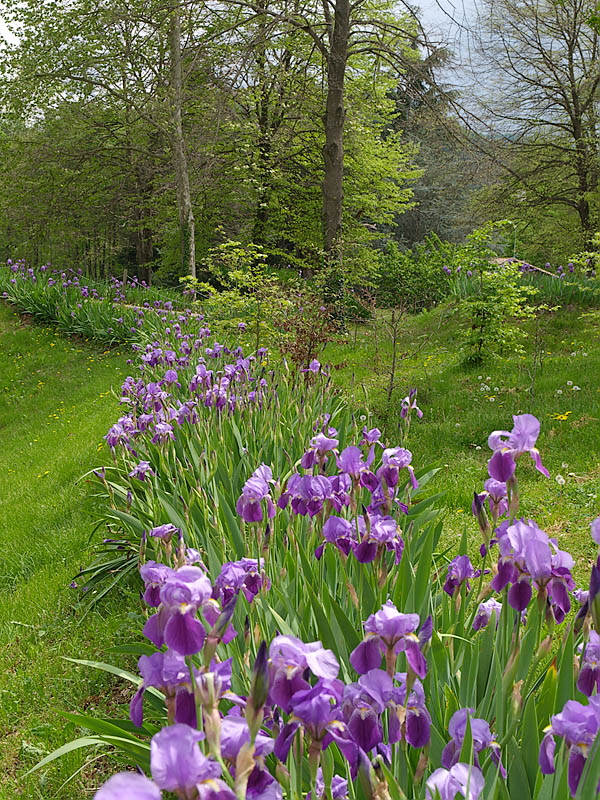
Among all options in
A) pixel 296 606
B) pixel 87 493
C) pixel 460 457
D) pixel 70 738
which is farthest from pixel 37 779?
pixel 460 457

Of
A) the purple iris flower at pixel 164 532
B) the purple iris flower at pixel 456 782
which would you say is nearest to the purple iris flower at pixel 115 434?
the purple iris flower at pixel 164 532

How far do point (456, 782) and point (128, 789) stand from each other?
54 centimetres

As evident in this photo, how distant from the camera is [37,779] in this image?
2402 millimetres

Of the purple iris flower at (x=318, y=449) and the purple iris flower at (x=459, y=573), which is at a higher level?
the purple iris flower at (x=318, y=449)

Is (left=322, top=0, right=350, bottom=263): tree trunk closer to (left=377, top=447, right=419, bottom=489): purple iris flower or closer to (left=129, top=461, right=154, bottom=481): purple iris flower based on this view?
(left=129, top=461, right=154, bottom=481): purple iris flower

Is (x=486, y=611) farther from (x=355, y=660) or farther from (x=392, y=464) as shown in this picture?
(x=355, y=660)

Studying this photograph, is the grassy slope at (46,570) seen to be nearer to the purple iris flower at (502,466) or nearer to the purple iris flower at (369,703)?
the purple iris flower at (369,703)

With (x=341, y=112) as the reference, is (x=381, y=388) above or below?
below

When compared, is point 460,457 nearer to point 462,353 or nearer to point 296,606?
point 462,353

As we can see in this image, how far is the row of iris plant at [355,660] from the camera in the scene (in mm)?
859

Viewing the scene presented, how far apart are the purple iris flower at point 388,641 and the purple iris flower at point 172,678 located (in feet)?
0.83

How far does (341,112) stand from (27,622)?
11.0 meters

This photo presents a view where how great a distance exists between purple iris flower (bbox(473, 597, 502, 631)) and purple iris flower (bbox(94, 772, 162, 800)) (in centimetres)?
128

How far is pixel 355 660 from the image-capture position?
3.31 ft
